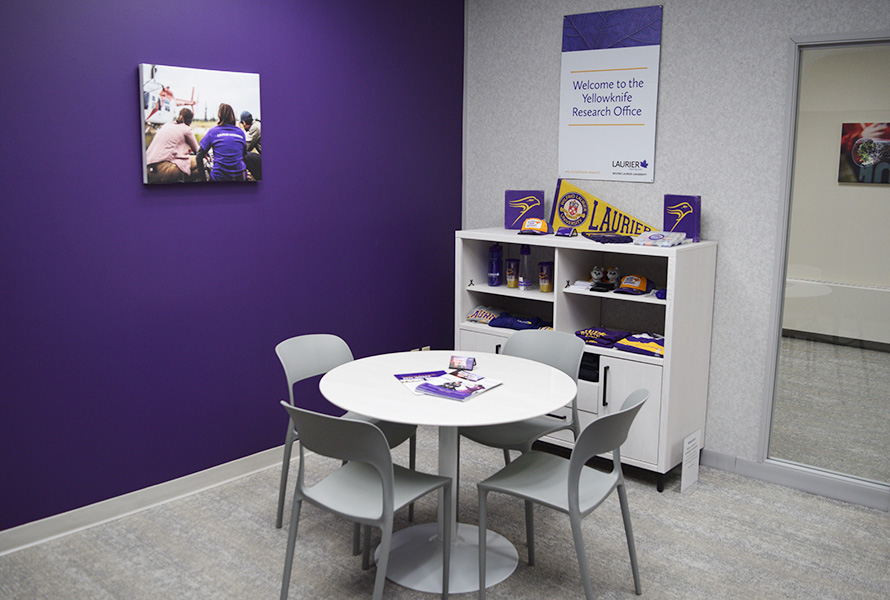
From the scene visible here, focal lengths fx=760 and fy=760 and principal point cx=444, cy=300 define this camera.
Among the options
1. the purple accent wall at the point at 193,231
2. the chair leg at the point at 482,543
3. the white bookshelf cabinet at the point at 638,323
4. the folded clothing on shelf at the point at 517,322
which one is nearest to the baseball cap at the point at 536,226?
the white bookshelf cabinet at the point at 638,323

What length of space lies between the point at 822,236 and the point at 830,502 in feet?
4.44

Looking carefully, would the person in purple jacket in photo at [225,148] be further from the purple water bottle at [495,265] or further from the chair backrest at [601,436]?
the chair backrest at [601,436]

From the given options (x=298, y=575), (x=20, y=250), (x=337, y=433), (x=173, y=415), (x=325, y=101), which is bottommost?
(x=298, y=575)

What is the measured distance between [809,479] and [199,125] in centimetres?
358

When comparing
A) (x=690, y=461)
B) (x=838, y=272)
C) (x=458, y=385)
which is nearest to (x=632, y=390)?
(x=690, y=461)

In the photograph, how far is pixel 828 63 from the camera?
3730mm

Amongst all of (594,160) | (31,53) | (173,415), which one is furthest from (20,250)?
(594,160)

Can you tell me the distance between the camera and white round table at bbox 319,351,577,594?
2.79m

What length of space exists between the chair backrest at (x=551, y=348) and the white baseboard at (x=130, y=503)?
4.97 feet

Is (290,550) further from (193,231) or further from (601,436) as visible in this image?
(193,231)

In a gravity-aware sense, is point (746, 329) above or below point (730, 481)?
→ above

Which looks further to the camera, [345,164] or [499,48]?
[499,48]

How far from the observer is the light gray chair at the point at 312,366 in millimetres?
3443

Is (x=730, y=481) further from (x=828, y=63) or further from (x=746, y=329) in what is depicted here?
(x=828, y=63)
